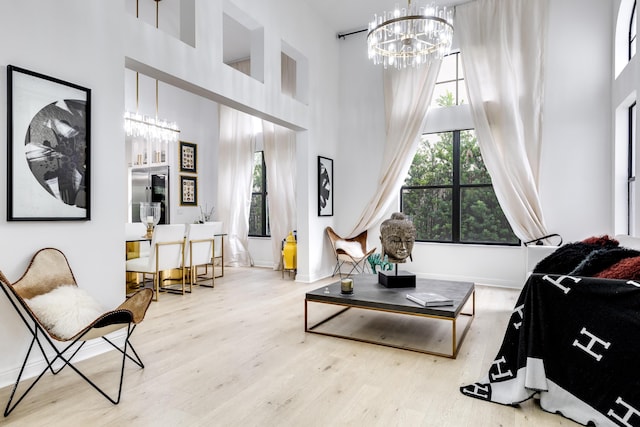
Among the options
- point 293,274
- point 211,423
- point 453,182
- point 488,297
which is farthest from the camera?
point 293,274

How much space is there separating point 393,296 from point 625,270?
5.10 ft

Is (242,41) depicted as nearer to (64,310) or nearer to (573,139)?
(573,139)

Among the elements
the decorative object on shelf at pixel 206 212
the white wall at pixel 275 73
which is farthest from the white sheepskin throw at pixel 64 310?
the decorative object on shelf at pixel 206 212

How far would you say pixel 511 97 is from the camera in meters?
4.97

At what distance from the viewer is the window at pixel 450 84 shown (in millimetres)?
5551

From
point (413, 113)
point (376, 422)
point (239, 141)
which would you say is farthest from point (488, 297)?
point (239, 141)

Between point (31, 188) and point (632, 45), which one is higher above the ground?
point (632, 45)

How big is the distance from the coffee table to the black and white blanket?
0.55m

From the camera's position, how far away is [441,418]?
1908mm

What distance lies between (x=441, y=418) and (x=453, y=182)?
13.8 feet

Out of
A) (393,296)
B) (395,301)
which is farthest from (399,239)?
(395,301)

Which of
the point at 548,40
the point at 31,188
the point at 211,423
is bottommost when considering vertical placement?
the point at 211,423

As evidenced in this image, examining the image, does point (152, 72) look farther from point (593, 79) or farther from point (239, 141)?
point (593, 79)

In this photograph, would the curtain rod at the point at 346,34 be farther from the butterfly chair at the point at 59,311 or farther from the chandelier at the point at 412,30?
the butterfly chair at the point at 59,311
